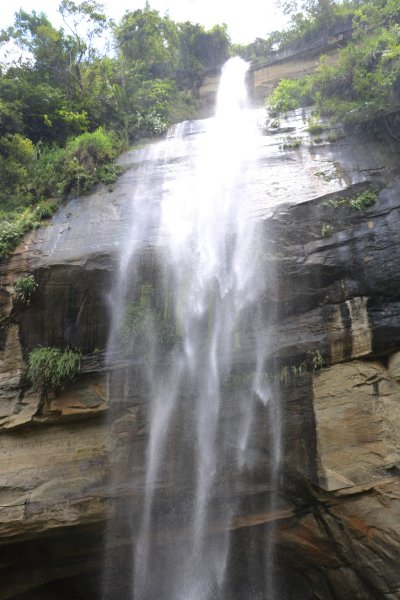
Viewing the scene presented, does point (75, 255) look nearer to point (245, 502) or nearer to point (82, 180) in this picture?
point (82, 180)

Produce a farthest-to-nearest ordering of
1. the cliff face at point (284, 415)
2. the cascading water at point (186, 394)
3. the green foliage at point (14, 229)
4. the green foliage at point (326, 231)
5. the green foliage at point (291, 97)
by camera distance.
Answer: the green foliage at point (291, 97)
the green foliage at point (14, 229)
the green foliage at point (326, 231)
the cascading water at point (186, 394)
the cliff face at point (284, 415)

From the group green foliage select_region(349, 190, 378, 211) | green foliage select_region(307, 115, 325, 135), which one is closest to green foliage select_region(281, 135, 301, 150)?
green foliage select_region(307, 115, 325, 135)

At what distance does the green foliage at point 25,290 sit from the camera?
9859 mm

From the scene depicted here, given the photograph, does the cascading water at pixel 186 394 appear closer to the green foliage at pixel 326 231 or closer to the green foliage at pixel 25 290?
the green foliage at pixel 326 231

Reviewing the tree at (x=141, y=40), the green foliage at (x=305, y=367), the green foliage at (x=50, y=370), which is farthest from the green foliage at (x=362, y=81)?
the green foliage at (x=50, y=370)

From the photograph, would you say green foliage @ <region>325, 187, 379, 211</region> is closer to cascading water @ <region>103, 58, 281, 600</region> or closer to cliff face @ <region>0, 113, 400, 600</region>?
cliff face @ <region>0, 113, 400, 600</region>

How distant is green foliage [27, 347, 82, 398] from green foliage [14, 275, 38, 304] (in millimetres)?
1248

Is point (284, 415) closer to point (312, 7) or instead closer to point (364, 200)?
point (364, 200)

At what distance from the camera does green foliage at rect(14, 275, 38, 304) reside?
32.3 ft

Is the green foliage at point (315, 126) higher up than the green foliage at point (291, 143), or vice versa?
the green foliage at point (315, 126)

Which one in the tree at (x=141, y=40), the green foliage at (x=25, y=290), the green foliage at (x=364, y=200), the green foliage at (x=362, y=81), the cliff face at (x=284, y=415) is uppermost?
the tree at (x=141, y=40)

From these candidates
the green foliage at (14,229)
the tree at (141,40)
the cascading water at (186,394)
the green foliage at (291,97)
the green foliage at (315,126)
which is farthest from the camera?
the tree at (141,40)

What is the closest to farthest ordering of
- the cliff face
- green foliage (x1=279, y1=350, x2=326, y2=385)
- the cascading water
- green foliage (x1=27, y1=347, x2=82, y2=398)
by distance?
1. the cliff face
2. the cascading water
3. green foliage (x1=279, y1=350, x2=326, y2=385)
4. green foliage (x1=27, y1=347, x2=82, y2=398)

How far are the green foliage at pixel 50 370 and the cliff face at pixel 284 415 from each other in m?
0.25
